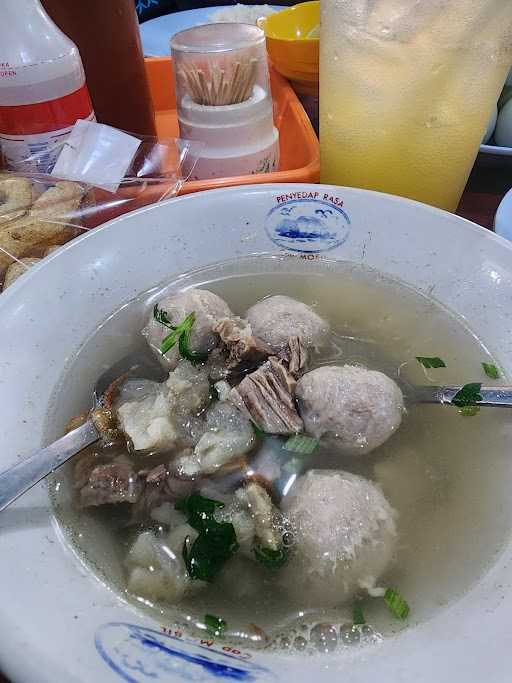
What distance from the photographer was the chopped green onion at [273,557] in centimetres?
90

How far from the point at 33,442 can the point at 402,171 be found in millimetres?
1183

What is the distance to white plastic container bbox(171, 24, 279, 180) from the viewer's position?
5.37 feet

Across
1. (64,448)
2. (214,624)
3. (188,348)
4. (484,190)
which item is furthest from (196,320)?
(484,190)

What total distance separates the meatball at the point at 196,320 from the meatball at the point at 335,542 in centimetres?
43

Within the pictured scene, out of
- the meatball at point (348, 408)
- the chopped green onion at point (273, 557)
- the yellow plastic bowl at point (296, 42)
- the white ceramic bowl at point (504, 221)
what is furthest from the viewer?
the yellow plastic bowl at point (296, 42)

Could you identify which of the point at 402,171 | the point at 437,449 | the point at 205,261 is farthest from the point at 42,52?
the point at 437,449

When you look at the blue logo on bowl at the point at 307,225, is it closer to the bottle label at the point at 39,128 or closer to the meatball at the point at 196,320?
the meatball at the point at 196,320

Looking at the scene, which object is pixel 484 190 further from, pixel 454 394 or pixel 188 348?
pixel 188 348

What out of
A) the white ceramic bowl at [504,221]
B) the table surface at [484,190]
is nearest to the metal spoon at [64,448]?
the white ceramic bowl at [504,221]

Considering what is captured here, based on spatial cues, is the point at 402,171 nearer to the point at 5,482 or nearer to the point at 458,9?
the point at 458,9

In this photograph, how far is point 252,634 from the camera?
2.57 feet

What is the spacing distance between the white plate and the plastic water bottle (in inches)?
44.5

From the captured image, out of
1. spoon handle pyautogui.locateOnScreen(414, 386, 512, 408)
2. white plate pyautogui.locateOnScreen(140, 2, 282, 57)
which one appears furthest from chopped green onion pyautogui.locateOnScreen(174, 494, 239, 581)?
white plate pyautogui.locateOnScreen(140, 2, 282, 57)

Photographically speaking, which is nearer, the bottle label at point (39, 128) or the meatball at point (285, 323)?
the meatball at point (285, 323)
